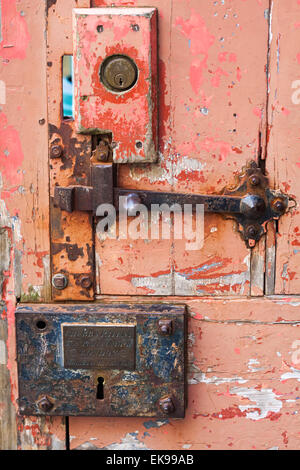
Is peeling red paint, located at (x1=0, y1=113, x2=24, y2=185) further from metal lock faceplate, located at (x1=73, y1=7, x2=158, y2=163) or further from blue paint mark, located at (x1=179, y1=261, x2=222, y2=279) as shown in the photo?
blue paint mark, located at (x1=179, y1=261, x2=222, y2=279)

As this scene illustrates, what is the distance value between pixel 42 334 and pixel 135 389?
0.97 feet

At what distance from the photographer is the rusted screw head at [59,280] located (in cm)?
136

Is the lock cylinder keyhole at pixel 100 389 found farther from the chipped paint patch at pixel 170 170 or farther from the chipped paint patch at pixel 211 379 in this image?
the chipped paint patch at pixel 170 170

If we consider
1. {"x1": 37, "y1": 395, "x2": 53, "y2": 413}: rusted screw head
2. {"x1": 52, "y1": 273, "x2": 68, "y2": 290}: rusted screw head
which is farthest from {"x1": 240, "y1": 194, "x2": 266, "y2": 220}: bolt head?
{"x1": 37, "y1": 395, "x2": 53, "y2": 413}: rusted screw head

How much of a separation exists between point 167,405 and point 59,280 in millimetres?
450

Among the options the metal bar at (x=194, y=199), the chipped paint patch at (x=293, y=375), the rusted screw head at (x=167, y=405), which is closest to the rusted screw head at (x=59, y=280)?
the metal bar at (x=194, y=199)

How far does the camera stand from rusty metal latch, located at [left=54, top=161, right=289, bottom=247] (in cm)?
129

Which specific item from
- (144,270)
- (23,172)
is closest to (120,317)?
(144,270)

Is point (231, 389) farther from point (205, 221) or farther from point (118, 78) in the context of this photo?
point (118, 78)

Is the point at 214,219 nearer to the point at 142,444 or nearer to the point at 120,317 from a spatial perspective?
the point at 120,317

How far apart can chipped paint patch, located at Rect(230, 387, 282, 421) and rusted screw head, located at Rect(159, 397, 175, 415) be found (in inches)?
6.9

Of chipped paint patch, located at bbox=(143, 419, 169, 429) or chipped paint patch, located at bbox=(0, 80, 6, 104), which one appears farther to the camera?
chipped paint patch, located at bbox=(143, 419, 169, 429)

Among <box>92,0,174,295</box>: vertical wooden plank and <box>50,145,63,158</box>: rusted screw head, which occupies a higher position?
<box>50,145,63,158</box>: rusted screw head

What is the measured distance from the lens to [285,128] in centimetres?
128
